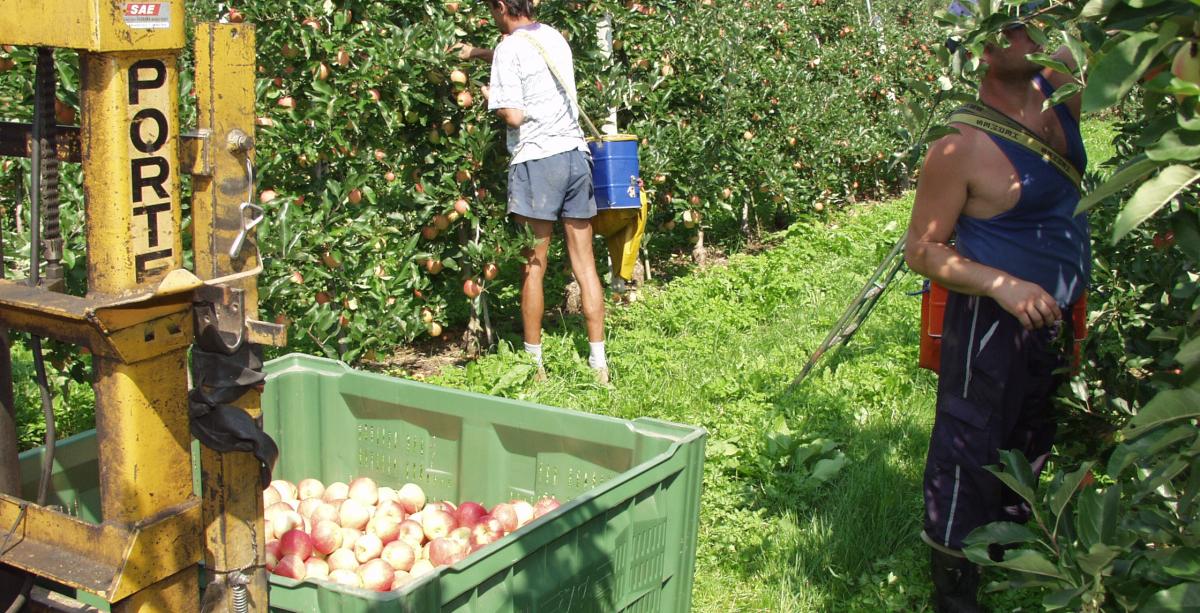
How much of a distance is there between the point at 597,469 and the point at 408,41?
260 centimetres

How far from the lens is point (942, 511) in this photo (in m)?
3.19

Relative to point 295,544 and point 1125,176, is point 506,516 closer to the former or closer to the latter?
point 295,544

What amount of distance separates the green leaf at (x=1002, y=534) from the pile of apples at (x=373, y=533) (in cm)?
107

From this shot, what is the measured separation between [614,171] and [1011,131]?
269cm

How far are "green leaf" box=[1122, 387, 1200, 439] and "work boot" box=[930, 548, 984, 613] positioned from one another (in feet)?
6.59

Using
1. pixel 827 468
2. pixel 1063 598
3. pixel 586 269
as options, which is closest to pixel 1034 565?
pixel 1063 598

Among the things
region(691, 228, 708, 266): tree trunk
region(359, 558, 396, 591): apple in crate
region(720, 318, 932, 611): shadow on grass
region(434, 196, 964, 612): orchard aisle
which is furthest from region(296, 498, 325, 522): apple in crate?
region(691, 228, 708, 266): tree trunk

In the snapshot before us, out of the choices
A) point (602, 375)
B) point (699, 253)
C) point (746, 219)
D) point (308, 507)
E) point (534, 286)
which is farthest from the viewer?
point (746, 219)

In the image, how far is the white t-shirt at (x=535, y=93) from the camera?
487cm

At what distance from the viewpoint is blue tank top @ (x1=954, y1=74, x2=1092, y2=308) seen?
9.78 ft

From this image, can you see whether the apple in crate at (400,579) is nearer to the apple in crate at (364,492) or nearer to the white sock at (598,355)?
the apple in crate at (364,492)

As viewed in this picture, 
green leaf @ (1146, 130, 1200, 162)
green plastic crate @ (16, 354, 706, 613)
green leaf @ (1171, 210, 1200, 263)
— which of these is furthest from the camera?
green plastic crate @ (16, 354, 706, 613)

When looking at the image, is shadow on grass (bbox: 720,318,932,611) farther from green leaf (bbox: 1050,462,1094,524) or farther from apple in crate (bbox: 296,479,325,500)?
green leaf (bbox: 1050,462,1094,524)

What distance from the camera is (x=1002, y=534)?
205cm
